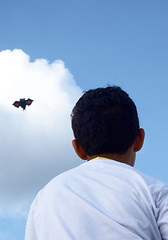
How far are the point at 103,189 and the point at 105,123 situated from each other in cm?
45


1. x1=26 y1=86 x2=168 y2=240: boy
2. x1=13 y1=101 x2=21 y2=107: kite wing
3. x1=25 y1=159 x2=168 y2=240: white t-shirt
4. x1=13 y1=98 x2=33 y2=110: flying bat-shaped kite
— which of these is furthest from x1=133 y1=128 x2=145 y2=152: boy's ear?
x1=13 y1=101 x2=21 y2=107: kite wing

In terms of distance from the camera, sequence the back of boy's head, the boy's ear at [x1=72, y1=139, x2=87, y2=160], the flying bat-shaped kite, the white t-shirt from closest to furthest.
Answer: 1. the white t-shirt
2. the back of boy's head
3. the boy's ear at [x1=72, y1=139, x2=87, y2=160]
4. the flying bat-shaped kite

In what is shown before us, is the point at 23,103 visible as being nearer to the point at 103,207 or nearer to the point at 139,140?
the point at 139,140

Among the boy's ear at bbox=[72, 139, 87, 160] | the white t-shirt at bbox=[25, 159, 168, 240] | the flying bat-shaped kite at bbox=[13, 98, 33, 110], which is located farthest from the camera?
the flying bat-shaped kite at bbox=[13, 98, 33, 110]

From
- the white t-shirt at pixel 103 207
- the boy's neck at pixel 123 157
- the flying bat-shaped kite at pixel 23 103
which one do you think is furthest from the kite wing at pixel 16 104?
the white t-shirt at pixel 103 207

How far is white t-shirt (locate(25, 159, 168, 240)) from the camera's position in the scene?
1.91 metres

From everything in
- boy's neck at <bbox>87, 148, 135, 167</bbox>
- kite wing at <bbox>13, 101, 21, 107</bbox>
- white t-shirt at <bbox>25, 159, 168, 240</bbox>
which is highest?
kite wing at <bbox>13, 101, 21, 107</bbox>

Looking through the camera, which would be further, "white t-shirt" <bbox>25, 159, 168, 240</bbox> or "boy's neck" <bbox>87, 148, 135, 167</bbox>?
"boy's neck" <bbox>87, 148, 135, 167</bbox>

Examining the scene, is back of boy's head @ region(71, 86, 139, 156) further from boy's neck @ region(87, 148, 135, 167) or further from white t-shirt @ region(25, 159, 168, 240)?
white t-shirt @ region(25, 159, 168, 240)

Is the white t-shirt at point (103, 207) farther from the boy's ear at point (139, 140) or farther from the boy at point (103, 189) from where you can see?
the boy's ear at point (139, 140)

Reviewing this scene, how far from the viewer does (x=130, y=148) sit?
237 centimetres

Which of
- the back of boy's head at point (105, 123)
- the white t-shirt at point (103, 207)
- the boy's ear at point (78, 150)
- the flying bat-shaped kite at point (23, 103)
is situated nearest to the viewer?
the white t-shirt at point (103, 207)

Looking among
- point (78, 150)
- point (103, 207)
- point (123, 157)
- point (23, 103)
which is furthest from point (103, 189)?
point (23, 103)

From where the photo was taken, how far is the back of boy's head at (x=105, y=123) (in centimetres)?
229
